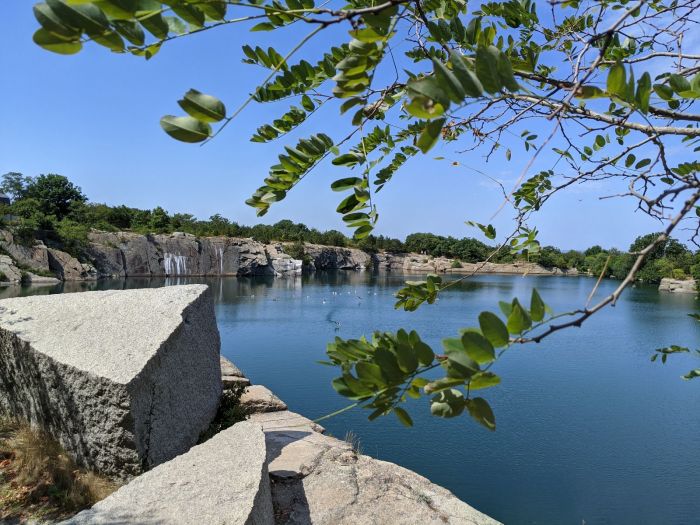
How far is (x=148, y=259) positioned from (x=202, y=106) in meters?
46.4

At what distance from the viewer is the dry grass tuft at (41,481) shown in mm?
3742

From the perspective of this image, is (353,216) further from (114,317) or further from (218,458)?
(114,317)

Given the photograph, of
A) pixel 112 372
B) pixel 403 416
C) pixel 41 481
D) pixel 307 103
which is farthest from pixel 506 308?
pixel 41 481

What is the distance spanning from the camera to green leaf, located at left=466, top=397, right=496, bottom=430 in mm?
868

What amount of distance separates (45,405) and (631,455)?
9.39m

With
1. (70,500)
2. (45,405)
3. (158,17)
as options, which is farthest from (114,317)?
(158,17)

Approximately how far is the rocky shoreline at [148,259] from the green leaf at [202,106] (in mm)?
25676

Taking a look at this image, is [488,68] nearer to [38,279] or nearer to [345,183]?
[345,183]

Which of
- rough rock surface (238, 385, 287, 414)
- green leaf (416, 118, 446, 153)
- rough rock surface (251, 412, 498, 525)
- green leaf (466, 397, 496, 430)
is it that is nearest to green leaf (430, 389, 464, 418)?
green leaf (466, 397, 496, 430)

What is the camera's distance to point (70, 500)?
151 inches

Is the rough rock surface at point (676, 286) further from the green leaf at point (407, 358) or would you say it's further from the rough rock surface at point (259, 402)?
the green leaf at point (407, 358)

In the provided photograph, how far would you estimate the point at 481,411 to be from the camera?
0.88m

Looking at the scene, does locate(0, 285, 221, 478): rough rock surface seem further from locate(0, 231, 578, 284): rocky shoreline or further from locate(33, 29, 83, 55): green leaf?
locate(0, 231, 578, 284): rocky shoreline

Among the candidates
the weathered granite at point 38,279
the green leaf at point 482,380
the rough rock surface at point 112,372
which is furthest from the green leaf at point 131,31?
the weathered granite at point 38,279
